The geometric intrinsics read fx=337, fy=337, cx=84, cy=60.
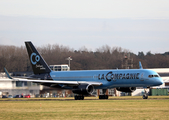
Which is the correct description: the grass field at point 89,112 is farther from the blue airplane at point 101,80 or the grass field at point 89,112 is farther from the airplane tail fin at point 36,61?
the airplane tail fin at point 36,61

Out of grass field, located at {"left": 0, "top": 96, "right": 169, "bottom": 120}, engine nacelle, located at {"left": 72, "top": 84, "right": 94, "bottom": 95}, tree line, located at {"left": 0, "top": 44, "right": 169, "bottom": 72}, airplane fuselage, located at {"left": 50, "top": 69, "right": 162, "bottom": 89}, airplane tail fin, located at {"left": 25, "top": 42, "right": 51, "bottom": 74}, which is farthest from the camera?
tree line, located at {"left": 0, "top": 44, "right": 169, "bottom": 72}

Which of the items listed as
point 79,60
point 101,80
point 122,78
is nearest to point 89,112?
point 122,78

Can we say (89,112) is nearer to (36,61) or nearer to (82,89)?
(82,89)

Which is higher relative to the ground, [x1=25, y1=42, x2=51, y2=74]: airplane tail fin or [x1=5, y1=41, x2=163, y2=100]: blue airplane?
[x1=25, y1=42, x2=51, y2=74]: airplane tail fin

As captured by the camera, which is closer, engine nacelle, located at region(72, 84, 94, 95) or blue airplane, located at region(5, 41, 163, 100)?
blue airplane, located at region(5, 41, 163, 100)

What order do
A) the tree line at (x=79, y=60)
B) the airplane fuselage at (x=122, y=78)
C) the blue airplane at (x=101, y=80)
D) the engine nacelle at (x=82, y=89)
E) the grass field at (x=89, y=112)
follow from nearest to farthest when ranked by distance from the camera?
the grass field at (x=89, y=112) → the airplane fuselage at (x=122, y=78) → the blue airplane at (x=101, y=80) → the engine nacelle at (x=82, y=89) → the tree line at (x=79, y=60)

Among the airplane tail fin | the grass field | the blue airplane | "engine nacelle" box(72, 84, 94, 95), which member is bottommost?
the grass field

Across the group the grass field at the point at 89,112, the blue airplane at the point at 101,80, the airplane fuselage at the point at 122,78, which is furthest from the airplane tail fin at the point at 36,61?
the grass field at the point at 89,112

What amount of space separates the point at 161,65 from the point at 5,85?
115 metres

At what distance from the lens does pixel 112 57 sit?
167500mm

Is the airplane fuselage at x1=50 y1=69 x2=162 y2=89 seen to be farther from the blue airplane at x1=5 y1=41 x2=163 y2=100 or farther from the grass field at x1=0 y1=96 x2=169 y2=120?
the grass field at x1=0 y1=96 x2=169 y2=120

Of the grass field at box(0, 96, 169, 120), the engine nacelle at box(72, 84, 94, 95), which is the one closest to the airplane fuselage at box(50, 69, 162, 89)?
the engine nacelle at box(72, 84, 94, 95)

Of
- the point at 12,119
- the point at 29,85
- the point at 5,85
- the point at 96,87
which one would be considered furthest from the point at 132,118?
the point at 5,85

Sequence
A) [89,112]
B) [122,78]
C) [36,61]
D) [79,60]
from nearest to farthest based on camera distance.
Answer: [89,112] → [122,78] → [36,61] → [79,60]
